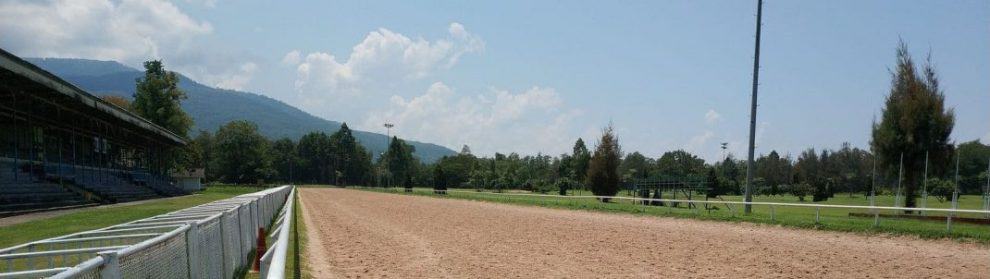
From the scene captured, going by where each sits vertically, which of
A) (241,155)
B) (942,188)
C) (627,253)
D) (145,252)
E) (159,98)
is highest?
(159,98)

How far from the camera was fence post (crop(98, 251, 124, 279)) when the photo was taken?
3002mm

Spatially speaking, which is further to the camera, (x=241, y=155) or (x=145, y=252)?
(x=241, y=155)

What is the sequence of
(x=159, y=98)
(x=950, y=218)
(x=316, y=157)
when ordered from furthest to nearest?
(x=316, y=157)
(x=159, y=98)
(x=950, y=218)

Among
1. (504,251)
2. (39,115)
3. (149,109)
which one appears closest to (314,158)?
(149,109)

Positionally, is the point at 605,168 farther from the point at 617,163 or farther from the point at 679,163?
the point at 679,163

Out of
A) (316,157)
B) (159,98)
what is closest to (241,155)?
(316,157)

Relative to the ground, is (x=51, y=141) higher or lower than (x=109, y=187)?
higher


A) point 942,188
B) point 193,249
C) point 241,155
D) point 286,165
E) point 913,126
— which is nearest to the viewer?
point 193,249

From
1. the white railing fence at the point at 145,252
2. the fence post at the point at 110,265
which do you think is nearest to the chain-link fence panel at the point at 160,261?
the white railing fence at the point at 145,252

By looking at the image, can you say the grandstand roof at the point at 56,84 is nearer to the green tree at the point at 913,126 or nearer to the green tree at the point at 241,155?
the green tree at the point at 913,126

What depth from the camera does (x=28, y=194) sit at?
1079 inches

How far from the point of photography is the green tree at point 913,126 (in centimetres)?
2522

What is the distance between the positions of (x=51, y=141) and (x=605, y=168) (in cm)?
3600

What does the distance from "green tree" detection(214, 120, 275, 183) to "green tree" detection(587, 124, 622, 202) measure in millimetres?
96234
